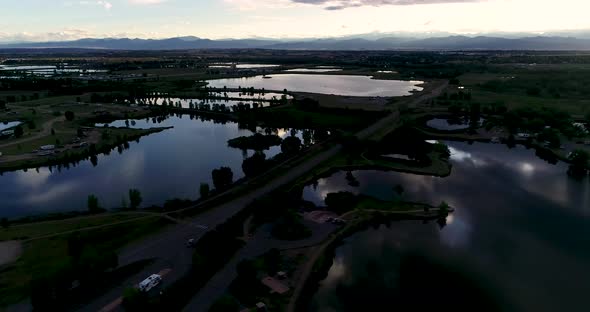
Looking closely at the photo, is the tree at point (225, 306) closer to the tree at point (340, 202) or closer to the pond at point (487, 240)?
the pond at point (487, 240)

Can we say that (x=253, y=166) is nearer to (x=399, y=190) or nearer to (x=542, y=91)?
(x=399, y=190)

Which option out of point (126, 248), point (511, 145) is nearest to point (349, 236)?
point (126, 248)

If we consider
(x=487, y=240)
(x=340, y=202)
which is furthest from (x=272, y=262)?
(x=487, y=240)

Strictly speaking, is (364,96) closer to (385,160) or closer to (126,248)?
(385,160)

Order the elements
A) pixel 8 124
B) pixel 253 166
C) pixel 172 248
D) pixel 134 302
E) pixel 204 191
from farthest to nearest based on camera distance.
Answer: pixel 8 124, pixel 253 166, pixel 204 191, pixel 172 248, pixel 134 302

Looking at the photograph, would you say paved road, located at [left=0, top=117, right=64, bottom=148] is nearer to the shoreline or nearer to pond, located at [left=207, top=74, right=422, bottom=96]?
the shoreline

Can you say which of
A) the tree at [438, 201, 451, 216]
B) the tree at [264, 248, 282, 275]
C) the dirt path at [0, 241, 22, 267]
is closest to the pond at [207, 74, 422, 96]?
the tree at [438, 201, 451, 216]
